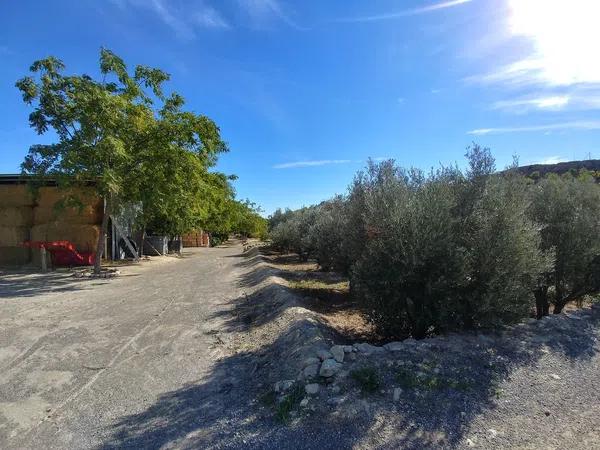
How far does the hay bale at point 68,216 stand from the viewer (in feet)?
58.9

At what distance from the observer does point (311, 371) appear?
448 cm

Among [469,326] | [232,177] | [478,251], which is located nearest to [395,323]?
[469,326]

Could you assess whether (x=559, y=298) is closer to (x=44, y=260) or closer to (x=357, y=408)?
(x=357, y=408)

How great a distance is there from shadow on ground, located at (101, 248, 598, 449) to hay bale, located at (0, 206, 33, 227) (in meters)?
17.0

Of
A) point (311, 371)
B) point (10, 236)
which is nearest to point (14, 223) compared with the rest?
point (10, 236)

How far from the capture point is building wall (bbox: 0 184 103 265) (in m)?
18.0

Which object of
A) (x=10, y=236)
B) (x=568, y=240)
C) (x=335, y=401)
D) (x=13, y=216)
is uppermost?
(x=13, y=216)

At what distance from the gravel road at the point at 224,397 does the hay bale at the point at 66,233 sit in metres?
11.1

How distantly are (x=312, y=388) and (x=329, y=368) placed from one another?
31 cm

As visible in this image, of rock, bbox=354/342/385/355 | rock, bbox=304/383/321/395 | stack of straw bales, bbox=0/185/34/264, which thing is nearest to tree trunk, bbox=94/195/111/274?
stack of straw bales, bbox=0/185/34/264

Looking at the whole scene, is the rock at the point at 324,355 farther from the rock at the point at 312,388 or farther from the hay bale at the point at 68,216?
the hay bale at the point at 68,216

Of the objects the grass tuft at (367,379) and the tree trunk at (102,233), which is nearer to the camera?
the grass tuft at (367,379)

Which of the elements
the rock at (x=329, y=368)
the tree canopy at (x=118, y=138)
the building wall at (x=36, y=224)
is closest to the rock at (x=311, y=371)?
the rock at (x=329, y=368)

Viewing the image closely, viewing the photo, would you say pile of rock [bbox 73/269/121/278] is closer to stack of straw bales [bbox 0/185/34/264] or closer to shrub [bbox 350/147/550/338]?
stack of straw bales [bbox 0/185/34/264]
